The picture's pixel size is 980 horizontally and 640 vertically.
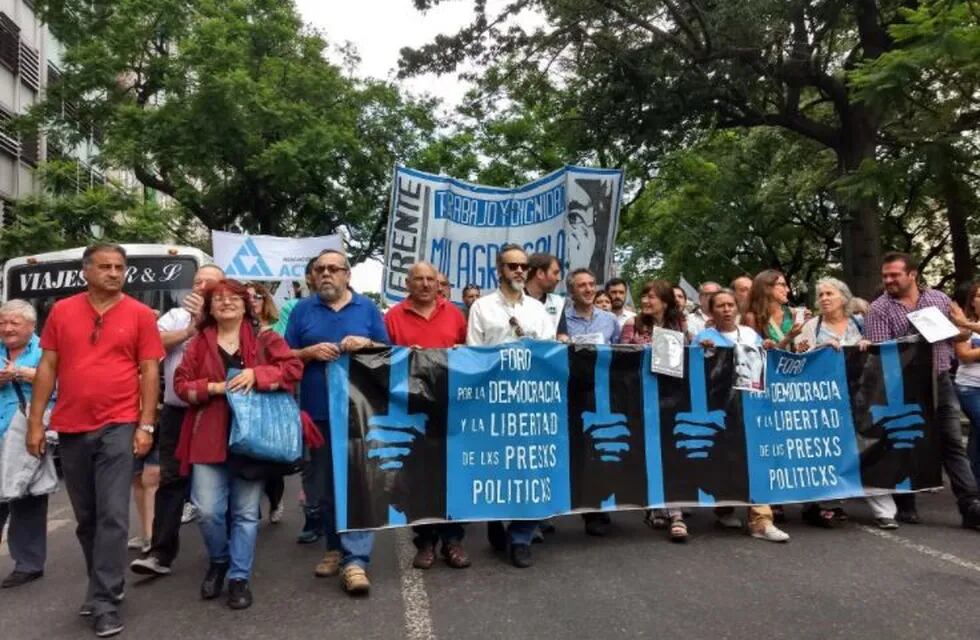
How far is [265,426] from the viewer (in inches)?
170

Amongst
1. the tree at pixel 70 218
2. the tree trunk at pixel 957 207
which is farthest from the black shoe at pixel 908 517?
the tree at pixel 70 218

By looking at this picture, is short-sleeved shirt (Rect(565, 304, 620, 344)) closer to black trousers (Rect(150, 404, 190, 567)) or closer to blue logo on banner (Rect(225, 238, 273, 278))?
black trousers (Rect(150, 404, 190, 567))

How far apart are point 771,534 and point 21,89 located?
85.2 feet

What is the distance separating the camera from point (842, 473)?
597 centimetres

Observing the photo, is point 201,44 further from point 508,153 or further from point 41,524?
point 41,524

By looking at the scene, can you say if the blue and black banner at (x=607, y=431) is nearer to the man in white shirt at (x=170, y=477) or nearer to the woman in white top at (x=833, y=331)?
the woman in white top at (x=833, y=331)

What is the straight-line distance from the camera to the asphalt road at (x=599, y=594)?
400cm

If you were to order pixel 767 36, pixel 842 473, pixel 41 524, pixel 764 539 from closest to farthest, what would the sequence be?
pixel 41 524 < pixel 764 539 < pixel 842 473 < pixel 767 36

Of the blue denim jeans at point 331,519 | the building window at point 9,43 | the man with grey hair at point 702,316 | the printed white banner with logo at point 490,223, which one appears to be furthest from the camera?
the building window at point 9,43

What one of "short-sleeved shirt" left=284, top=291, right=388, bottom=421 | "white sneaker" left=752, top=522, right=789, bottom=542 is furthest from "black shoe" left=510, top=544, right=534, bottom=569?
"white sneaker" left=752, top=522, right=789, bottom=542

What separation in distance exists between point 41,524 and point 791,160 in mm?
21539

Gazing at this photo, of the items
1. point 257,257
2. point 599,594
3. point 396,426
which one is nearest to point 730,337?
point 599,594

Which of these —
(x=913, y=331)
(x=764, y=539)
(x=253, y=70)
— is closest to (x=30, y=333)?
(x=764, y=539)

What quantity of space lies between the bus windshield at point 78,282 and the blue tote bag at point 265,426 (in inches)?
271
